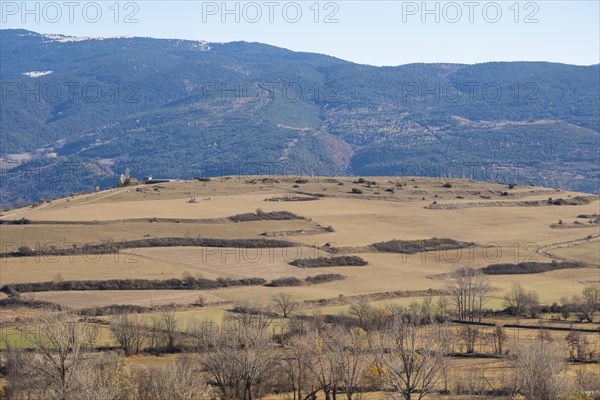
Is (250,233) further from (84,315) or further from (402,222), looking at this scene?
(84,315)

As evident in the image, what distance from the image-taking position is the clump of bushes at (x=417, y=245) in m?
110

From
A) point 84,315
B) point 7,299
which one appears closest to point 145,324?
point 84,315

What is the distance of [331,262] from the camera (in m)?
99.4

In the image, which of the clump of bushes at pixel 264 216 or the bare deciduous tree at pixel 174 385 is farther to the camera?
the clump of bushes at pixel 264 216

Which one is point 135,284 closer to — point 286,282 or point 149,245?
point 286,282

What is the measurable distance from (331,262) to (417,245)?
16.4 m

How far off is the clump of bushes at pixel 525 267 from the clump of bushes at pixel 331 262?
1329 centimetres

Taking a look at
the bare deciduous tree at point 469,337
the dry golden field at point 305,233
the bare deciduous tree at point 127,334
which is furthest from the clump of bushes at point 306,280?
the bare deciduous tree at point 127,334

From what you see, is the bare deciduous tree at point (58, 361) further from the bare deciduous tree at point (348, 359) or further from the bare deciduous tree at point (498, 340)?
the bare deciduous tree at point (498, 340)

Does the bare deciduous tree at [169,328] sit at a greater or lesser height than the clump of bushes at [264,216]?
lesser

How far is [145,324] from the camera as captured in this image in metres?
70.2

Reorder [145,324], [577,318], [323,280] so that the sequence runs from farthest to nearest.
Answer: [323,280] → [577,318] → [145,324]

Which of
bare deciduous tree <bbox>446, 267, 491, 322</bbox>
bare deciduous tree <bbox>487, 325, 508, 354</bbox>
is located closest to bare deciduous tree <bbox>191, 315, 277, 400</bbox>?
bare deciduous tree <bbox>487, 325, 508, 354</bbox>

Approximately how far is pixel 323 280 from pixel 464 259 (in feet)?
67.8
